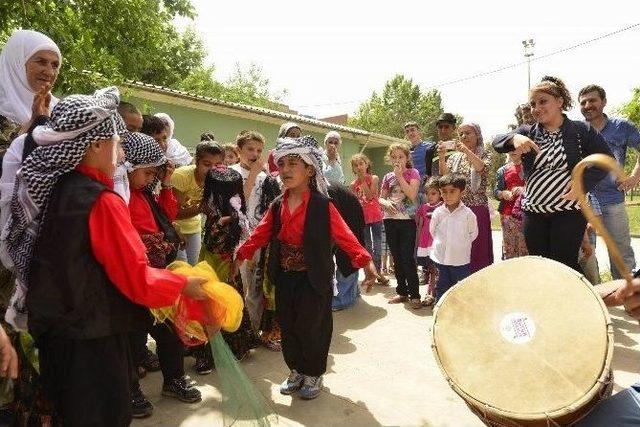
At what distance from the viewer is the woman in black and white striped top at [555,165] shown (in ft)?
11.9

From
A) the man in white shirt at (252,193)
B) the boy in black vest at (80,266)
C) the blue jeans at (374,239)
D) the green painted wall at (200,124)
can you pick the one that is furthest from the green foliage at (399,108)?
the boy in black vest at (80,266)

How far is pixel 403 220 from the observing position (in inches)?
232

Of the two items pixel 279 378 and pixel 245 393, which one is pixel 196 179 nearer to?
pixel 279 378

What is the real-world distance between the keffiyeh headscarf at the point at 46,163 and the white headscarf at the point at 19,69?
1.06m

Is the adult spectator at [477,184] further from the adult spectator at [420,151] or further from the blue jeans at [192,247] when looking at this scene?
the blue jeans at [192,247]

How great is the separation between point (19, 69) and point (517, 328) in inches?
129

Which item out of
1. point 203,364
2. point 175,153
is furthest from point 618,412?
point 175,153

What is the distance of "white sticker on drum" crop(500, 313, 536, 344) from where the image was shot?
2051mm

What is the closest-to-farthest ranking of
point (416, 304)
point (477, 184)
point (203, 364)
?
point (203, 364), point (477, 184), point (416, 304)

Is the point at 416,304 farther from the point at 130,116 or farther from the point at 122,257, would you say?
the point at 122,257

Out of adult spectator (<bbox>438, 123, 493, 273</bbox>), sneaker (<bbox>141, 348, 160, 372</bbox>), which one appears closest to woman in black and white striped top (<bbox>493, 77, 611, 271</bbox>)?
adult spectator (<bbox>438, 123, 493, 273</bbox>)

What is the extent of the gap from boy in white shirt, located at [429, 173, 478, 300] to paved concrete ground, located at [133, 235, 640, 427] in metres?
0.69

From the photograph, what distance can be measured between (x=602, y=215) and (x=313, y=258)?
360 centimetres

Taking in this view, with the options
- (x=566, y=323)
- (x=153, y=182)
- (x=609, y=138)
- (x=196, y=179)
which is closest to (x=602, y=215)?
(x=609, y=138)
